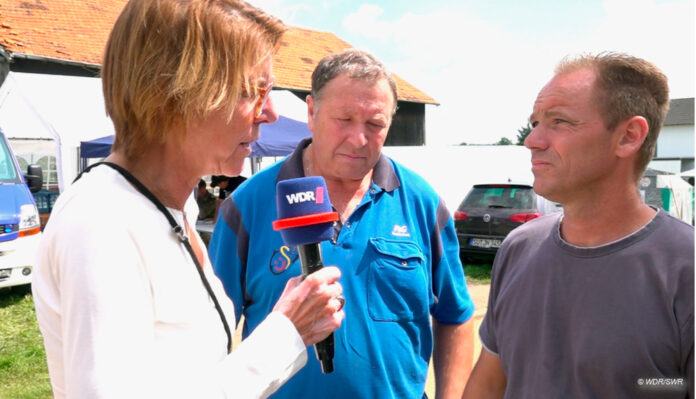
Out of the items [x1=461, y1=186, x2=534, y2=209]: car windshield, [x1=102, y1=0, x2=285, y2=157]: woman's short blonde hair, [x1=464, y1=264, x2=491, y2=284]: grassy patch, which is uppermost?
[x1=102, y1=0, x2=285, y2=157]: woman's short blonde hair

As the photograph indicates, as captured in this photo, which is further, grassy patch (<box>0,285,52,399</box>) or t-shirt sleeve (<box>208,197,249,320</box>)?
grassy patch (<box>0,285,52,399</box>)

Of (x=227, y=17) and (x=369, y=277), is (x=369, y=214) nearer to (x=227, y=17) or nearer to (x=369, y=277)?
(x=369, y=277)

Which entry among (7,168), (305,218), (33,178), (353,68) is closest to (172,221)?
(305,218)

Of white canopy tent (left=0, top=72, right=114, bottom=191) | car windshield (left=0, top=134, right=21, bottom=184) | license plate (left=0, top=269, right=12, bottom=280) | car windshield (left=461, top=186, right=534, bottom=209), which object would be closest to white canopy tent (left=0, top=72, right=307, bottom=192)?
white canopy tent (left=0, top=72, right=114, bottom=191)

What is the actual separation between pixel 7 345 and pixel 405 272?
5.22 m

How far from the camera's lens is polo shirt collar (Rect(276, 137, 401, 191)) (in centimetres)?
241

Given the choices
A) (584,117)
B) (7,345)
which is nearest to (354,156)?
(584,117)

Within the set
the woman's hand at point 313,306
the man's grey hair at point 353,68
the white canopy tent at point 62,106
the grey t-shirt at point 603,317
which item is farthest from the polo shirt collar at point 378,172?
the white canopy tent at point 62,106

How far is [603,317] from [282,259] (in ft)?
3.66

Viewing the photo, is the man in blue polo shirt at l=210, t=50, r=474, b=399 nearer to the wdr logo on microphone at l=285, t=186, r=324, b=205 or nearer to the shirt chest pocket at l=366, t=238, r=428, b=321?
the shirt chest pocket at l=366, t=238, r=428, b=321

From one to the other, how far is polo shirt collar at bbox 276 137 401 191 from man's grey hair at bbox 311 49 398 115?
0.87 feet

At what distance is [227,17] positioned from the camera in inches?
56.2

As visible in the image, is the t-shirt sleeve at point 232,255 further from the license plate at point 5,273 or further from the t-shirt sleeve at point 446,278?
the license plate at point 5,273

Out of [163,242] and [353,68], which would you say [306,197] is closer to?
[163,242]
